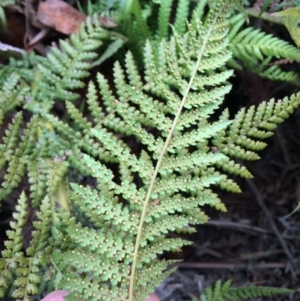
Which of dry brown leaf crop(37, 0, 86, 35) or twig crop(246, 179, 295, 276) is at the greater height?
dry brown leaf crop(37, 0, 86, 35)

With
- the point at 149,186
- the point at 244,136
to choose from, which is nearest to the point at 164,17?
the point at 244,136

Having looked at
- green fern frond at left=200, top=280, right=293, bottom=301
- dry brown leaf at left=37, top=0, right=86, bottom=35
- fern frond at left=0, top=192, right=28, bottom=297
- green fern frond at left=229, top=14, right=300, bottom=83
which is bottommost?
green fern frond at left=200, top=280, right=293, bottom=301

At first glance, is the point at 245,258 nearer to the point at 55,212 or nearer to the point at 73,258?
the point at 55,212

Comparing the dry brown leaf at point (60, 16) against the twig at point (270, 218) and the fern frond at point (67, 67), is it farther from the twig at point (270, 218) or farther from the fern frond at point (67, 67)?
the twig at point (270, 218)

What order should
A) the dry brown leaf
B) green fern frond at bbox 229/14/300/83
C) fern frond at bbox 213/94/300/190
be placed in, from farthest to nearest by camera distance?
the dry brown leaf < green fern frond at bbox 229/14/300/83 < fern frond at bbox 213/94/300/190

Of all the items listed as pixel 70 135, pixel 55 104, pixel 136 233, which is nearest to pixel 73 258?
pixel 136 233

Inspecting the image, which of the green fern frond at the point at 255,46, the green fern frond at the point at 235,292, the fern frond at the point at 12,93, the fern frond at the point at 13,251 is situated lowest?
the green fern frond at the point at 235,292

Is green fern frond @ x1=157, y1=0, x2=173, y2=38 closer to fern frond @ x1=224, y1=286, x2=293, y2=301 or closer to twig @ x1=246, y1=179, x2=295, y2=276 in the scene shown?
twig @ x1=246, y1=179, x2=295, y2=276

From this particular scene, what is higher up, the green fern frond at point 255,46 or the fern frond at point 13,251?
the green fern frond at point 255,46

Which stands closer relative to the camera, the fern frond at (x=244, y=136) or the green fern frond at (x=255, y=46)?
the fern frond at (x=244, y=136)

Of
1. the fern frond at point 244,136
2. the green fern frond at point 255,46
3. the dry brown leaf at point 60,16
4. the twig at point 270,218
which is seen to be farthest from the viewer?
the twig at point 270,218

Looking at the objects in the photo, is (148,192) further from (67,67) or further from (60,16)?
(60,16)

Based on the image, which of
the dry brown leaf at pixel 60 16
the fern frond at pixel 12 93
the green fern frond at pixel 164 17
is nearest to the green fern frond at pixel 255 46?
the green fern frond at pixel 164 17

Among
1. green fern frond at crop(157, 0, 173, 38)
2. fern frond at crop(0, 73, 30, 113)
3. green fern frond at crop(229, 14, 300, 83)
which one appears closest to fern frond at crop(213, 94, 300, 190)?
green fern frond at crop(229, 14, 300, 83)
